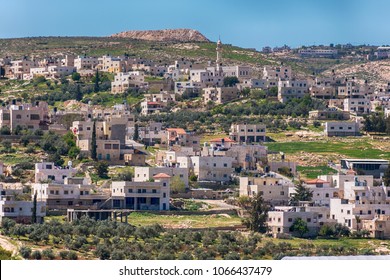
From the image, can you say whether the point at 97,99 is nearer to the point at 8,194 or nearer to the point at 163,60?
the point at 163,60

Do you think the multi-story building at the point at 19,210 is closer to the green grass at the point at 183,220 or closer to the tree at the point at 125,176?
the green grass at the point at 183,220

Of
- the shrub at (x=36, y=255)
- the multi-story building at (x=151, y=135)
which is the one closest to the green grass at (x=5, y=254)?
the shrub at (x=36, y=255)

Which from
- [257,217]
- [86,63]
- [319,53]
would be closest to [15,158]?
[257,217]

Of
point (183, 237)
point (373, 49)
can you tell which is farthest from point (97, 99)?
point (373, 49)

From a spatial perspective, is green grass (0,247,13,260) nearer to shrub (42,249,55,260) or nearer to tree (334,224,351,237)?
shrub (42,249,55,260)

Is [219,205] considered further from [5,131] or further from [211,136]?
[211,136]
